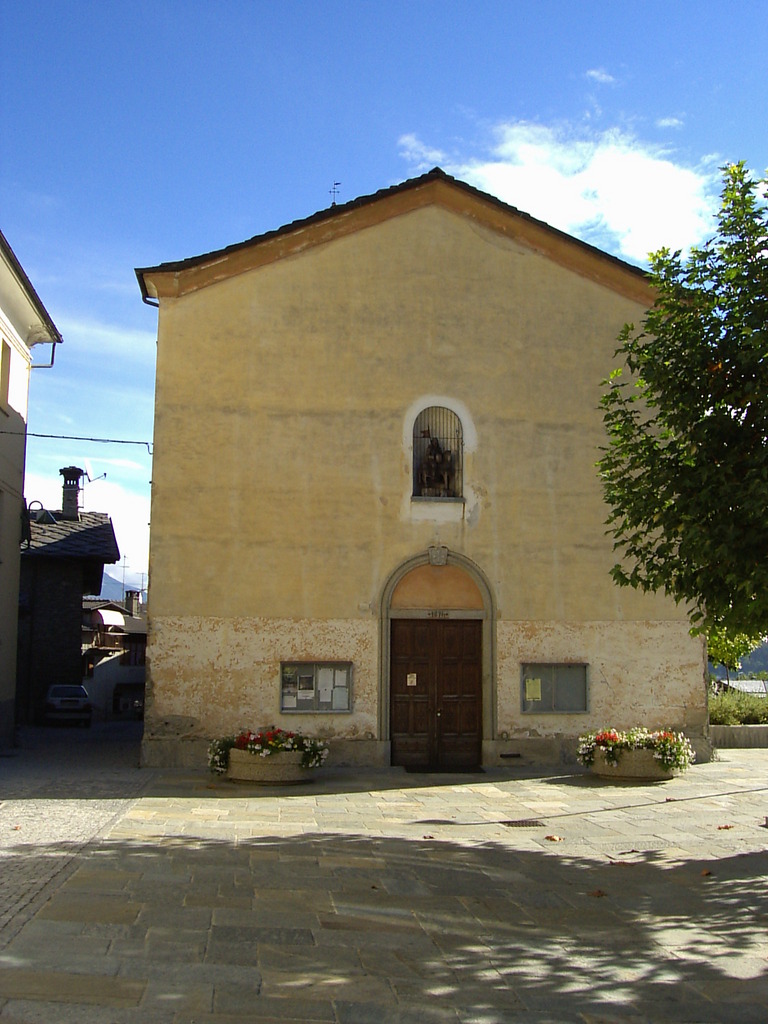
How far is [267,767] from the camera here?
583 inches

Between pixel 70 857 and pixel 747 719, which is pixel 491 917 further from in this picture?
pixel 747 719

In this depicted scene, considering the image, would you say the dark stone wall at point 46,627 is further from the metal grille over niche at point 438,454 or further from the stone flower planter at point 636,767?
the stone flower planter at point 636,767

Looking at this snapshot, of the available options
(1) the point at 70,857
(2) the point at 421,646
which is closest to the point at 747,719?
(2) the point at 421,646

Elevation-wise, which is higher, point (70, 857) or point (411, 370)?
point (411, 370)

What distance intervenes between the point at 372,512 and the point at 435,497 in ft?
3.79

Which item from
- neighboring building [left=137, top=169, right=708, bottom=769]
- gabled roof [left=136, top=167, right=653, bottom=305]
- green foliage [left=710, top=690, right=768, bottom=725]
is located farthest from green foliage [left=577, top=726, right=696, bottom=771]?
gabled roof [left=136, top=167, right=653, bottom=305]

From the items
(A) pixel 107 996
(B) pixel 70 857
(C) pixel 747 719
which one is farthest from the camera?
(C) pixel 747 719

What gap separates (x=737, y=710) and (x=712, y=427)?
13752 millimetres

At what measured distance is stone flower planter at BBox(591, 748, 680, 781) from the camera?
15430 mm

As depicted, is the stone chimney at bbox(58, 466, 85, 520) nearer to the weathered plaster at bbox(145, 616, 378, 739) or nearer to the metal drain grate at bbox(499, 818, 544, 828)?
the weathered plaster at bbox(145, 616, 378, 739)

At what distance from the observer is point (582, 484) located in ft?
58.5

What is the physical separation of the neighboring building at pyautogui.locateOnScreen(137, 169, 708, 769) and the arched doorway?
0.04 meters

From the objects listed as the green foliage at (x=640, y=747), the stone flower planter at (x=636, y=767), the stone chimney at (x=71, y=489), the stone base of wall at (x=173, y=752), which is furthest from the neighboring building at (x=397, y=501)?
the stone chimney at (x=71, y=489)

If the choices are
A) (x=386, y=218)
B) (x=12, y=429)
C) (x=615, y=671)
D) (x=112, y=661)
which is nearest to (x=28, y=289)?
(x=12, y=429)
